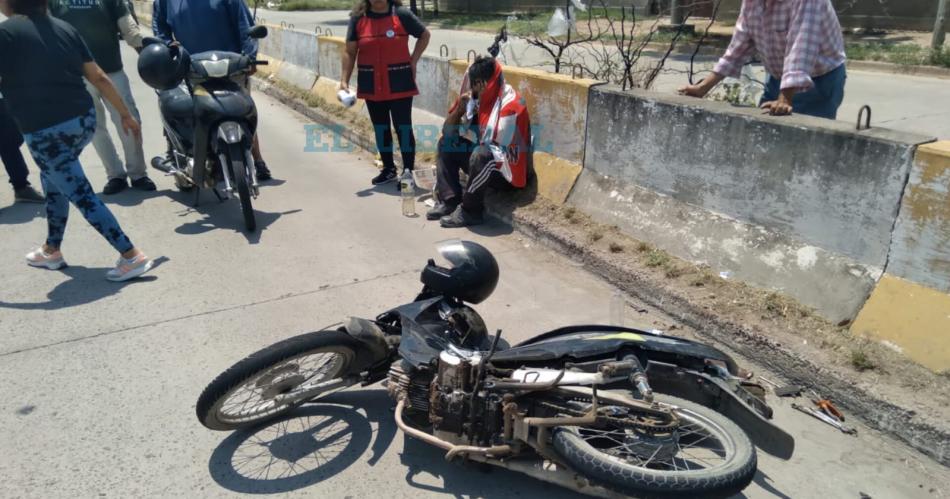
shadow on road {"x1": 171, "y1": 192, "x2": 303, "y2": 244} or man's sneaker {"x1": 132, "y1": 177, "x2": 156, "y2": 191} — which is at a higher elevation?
man's sneaker {"x1": 132, "y1": 177, "x2": 156, "y2": 191}

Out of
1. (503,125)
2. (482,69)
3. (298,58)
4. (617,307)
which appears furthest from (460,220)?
(298,58)

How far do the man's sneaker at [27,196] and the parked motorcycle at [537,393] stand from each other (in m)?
4.44

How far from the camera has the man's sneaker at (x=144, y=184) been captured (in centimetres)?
661

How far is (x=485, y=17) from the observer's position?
27000 mm

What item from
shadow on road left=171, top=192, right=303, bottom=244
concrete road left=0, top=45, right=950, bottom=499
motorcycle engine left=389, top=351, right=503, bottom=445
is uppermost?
motorcycle engine left=389, top=351, right=503, bottom=445

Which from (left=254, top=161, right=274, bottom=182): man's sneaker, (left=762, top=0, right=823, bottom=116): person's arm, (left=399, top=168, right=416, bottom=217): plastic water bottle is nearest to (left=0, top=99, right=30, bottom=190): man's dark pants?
(left=254, top=161, right=274, bottom=182): man's sneaker

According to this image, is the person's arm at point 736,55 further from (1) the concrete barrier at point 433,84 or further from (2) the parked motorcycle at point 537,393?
(1) the concrete barrier at point 433,84

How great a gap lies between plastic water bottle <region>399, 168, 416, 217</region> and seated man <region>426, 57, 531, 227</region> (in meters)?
0.26

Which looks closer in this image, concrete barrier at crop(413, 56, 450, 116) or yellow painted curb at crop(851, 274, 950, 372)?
yellow painted curb at crop(851, 274, 950, 372)

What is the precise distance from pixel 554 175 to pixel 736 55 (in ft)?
5.69

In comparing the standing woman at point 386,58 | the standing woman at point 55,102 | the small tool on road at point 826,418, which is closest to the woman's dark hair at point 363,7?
the standing woman at point 386,58

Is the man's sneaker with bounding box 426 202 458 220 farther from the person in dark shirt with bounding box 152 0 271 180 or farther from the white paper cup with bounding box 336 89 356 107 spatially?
the person in dark shirt with bounding box 152 0 271 180

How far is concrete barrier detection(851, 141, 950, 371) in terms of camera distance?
310cm

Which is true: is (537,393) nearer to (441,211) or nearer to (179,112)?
(441,211)
